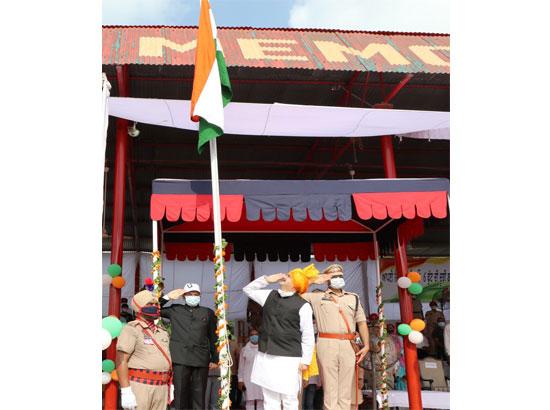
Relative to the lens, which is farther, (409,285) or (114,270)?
(409,285)

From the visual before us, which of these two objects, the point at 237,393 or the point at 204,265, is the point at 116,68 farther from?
the point at 204,265

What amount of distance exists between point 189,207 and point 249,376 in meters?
3.26

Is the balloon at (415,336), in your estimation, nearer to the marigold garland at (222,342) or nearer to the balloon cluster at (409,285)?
the balloon cluster at (409,285)

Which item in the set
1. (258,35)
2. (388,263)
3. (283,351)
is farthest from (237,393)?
(388,263)

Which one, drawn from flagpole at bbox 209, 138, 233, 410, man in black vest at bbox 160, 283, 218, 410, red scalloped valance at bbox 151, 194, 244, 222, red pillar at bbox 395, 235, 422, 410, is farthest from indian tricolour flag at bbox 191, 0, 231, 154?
red pillar at bbox 395, 235, 422, 410

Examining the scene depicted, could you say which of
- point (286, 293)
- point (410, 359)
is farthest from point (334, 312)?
point (410, 359)

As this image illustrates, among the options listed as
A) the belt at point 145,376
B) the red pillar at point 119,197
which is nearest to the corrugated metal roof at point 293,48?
the red pillar at point 119,197

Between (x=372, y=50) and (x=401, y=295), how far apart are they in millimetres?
3552

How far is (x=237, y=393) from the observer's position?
359 inches

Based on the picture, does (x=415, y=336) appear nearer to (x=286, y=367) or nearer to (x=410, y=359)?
(x=410, y=359)

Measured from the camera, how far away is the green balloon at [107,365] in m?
5.89

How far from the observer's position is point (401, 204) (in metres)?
6.52

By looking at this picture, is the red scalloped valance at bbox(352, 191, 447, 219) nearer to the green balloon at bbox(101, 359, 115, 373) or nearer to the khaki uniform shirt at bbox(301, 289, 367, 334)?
the khaki uniform shirt at bbox(301, 289, 367, 334)

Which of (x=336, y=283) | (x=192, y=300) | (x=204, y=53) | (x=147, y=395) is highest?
(x=204, y=53)
